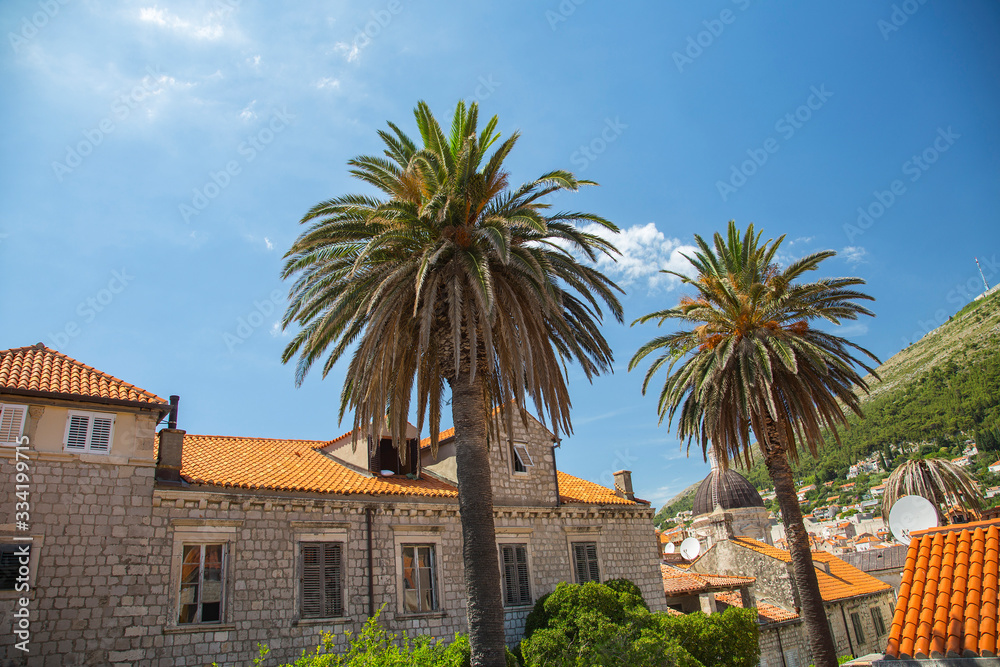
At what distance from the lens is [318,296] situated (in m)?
15.6

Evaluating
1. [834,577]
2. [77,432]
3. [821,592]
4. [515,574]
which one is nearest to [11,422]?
[77,432]

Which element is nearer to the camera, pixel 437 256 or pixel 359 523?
pixel 437 256

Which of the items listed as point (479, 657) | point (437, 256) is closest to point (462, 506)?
point (479, 657)

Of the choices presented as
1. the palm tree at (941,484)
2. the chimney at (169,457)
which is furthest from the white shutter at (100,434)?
the palm tree at (941,484)

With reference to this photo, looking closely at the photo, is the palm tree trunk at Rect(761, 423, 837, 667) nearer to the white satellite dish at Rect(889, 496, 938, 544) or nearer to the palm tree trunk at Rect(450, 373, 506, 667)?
the white satellite dish at Rect(889, 496, 938, 544)

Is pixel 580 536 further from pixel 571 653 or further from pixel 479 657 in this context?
pixel 479 657

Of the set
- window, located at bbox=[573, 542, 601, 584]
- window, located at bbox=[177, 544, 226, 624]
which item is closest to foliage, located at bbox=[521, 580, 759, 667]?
window, located at bbox=[573, 542, 601, 584]

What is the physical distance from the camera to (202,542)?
16594 mm

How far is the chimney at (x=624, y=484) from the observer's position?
89.3 feet

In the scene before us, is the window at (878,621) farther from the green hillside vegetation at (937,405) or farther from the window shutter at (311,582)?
the green hillside vegetation at (937,405)

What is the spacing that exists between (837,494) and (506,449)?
184 meters

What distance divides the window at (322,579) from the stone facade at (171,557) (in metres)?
0.20

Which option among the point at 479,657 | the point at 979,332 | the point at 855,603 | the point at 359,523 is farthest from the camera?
the point at 979,332

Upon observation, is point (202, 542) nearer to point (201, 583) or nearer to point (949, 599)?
point (201, 583)
